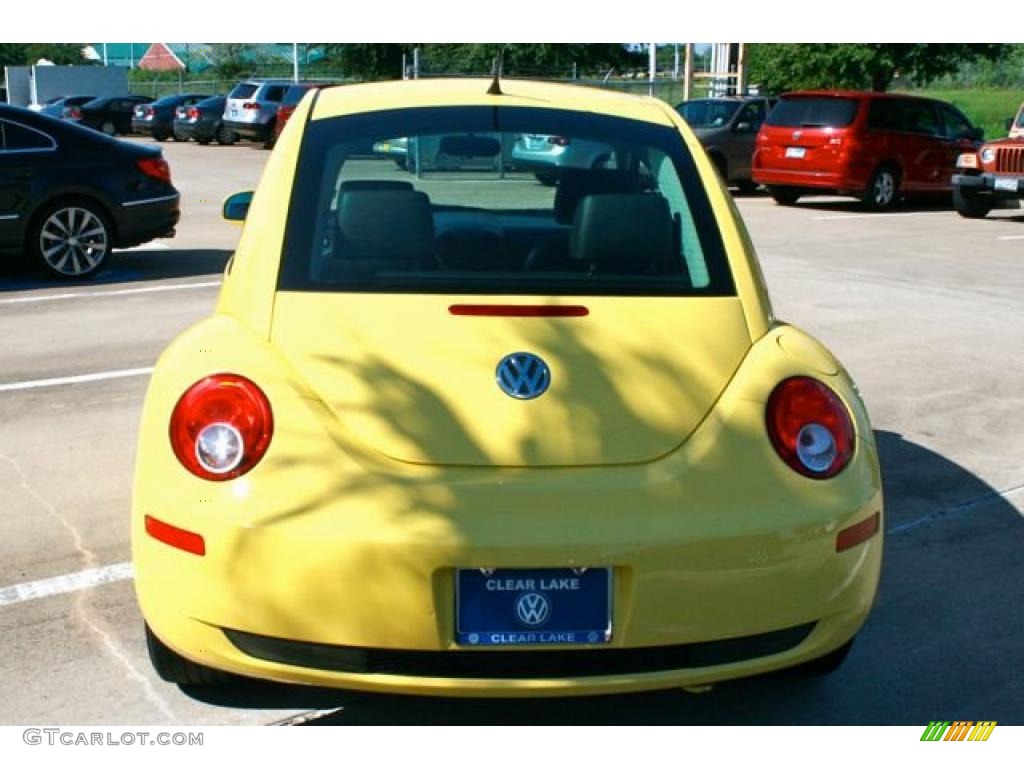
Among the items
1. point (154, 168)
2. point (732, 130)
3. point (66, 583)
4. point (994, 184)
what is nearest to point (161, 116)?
point (732, 130)

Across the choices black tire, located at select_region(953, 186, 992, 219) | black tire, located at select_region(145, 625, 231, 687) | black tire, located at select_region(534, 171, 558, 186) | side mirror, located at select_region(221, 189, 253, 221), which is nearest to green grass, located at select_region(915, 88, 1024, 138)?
black tire, located at select_region(953, 186, 992, 219)

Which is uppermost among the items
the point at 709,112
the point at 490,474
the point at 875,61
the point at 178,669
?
the point at 490,474

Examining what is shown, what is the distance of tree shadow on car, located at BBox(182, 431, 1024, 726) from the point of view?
373cm

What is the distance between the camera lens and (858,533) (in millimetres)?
3371

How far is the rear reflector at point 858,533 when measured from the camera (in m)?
3.32

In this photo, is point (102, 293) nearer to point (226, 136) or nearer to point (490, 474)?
point (490, 474)

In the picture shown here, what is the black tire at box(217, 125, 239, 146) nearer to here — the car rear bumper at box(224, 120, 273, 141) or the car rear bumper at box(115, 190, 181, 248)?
the car rear bumper at box(224, 120, 273, 141)

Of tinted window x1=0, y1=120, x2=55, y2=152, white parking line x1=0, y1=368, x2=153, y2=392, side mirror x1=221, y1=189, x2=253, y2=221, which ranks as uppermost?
side mirror x1=221, y1=189, x2=253, y2=221

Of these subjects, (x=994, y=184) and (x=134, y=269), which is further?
(x=994, y=184)

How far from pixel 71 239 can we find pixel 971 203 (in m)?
13.0

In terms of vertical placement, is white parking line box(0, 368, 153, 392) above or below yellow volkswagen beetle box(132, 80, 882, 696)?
below

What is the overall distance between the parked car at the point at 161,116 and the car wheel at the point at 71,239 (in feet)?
94.4

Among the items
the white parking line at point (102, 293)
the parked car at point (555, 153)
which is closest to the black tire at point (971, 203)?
the white parking line at point (102, 293)

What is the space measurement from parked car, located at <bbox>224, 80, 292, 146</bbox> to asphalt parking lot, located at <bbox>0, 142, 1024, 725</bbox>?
933 inches
